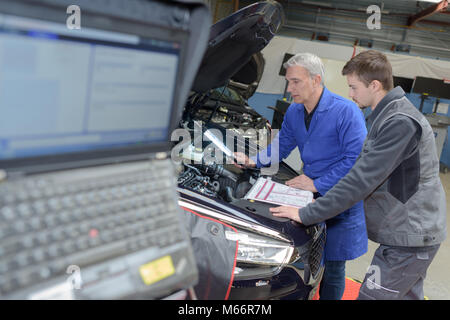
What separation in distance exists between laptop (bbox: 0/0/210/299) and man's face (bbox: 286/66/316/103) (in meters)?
1.45

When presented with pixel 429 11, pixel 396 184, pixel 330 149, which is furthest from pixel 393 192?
pixel 429 11

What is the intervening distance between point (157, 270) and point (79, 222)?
16 centimetres

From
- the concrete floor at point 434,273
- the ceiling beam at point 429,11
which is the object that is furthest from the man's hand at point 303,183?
the ceiling beam at point 429,11

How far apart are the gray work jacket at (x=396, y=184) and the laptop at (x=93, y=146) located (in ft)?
3.33

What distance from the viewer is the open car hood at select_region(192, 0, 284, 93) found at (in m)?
1.51

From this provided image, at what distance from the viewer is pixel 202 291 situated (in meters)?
0.91

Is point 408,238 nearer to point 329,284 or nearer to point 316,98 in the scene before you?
point 329,284

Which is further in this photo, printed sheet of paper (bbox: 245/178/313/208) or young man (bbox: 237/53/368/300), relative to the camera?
young man (bbox: 237/53/368/300)

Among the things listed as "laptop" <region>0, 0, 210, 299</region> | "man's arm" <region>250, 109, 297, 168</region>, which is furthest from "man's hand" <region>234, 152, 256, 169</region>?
"laptop" <region>0, 0, 210, 299</region>

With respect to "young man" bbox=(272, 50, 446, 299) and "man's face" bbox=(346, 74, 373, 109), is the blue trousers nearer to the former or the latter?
"young man" bbox=(272, 50, 446, 299)

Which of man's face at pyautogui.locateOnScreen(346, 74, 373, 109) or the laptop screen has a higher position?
man's face at pyautogui.locateOnScreen(346, 74, 373, 109)

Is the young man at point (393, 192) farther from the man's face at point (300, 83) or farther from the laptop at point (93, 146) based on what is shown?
the laptop at point (93, 146)

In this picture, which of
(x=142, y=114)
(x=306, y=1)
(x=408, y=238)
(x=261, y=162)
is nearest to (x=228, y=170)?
(x=261, y=162)

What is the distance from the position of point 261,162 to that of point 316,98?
573 millimetres
